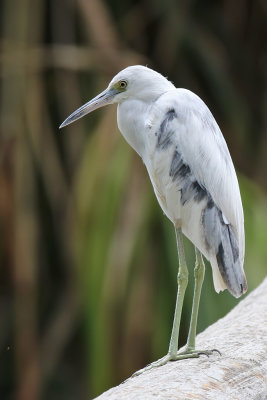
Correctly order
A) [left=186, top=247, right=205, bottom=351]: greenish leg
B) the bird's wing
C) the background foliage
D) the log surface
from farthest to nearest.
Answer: the background foliage
[left=186, top=247, right=205, bottom=351]: greenish leg
the bird's wing
the log surface

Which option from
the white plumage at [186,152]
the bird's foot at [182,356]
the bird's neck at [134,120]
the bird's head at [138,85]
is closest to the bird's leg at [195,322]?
the bird's foot at [182,356]

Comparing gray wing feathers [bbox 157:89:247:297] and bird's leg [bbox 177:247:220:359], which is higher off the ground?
gray wing feathers [bbox 157:89:247:297]

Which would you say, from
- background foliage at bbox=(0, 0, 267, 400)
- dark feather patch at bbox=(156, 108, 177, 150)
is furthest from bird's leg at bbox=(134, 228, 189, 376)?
background foliage at bbox=(0, 0, 267, 400)

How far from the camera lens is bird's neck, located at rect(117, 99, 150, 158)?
2311 millimetres

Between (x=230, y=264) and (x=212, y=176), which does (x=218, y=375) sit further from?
(x=212, y=176)

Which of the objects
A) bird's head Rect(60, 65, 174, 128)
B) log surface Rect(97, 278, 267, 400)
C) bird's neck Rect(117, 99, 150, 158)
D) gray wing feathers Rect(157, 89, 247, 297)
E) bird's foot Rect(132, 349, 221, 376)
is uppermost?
bird's head Rect(60, 65, 174, 128)

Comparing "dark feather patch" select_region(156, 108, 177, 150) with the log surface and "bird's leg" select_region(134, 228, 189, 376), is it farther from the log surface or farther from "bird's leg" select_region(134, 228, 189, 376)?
the log surface

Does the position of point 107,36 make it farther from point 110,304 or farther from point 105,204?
point 110,304

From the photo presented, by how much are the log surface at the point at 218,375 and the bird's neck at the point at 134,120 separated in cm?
A: 56

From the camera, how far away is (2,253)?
4410mm

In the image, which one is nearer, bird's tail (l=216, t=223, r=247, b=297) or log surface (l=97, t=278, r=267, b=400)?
log surface (l=97, t=278, r=267, b=400)

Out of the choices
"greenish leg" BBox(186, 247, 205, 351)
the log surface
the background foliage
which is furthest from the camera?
the background foliage

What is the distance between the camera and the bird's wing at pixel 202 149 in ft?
7.30

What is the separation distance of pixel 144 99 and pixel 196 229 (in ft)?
1.23
